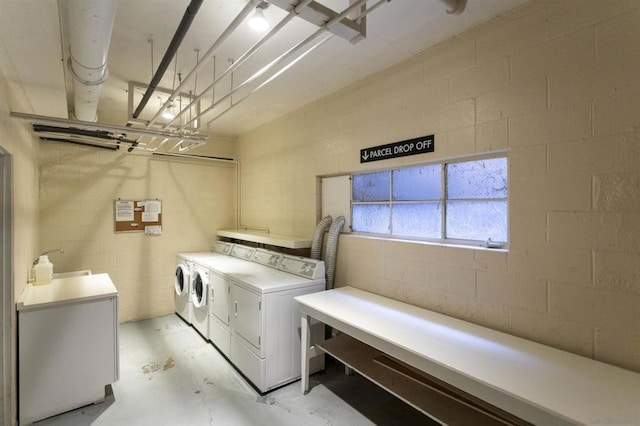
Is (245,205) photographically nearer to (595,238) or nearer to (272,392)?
(272,392)

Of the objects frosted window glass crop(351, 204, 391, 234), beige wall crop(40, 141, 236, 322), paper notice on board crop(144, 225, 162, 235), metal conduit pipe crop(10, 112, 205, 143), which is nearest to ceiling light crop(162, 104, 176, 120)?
metal conduit pipe crop(10, 112, 205, 143)

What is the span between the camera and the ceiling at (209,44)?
179cm

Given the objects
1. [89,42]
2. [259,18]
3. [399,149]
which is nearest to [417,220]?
[399,149]

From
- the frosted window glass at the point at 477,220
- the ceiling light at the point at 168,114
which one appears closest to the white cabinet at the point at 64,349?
the ceiling light at the point at 168,114

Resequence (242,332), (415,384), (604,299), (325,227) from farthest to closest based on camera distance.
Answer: (325,227), (242,332), (415,384), (604,299)

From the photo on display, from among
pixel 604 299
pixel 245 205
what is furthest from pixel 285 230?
pixel 604 299

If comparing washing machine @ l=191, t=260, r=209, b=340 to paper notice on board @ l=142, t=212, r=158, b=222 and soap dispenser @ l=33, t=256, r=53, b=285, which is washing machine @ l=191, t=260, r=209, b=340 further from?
soap dispenser @ l=33, t=256, r=53, b=285

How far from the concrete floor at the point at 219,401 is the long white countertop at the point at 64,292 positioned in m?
0.86

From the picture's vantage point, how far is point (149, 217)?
4.33m

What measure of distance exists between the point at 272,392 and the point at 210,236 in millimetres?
2851

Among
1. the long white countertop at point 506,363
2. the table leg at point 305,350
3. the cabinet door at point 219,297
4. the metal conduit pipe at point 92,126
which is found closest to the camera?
the long white countertop at point 506,363

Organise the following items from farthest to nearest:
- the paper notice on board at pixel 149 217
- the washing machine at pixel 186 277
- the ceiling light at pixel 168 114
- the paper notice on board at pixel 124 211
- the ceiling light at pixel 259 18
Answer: the paper notice on board at pixel 149 217
the paper notice on board at pixel 124 211
the washing machine at pixel 186 277
the ceiling light at pixel 168 114
the ceiling light at pixel 259 18

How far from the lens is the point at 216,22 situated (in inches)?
75.8

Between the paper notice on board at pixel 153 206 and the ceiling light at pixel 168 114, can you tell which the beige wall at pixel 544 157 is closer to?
the ceiling light at pixel 168 114
